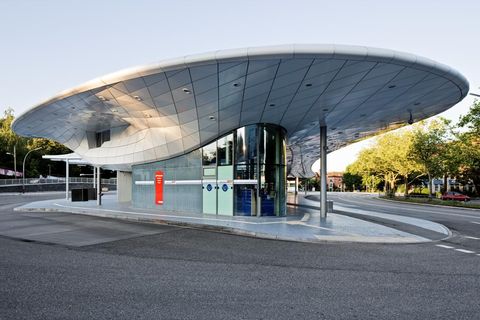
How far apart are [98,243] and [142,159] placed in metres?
12.5

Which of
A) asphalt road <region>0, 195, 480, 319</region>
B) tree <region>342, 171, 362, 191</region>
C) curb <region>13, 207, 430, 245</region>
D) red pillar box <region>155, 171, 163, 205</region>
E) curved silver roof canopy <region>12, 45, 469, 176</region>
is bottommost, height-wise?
tree <region>342, 171, 362, 191</region>

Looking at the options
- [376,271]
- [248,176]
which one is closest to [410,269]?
[376,271]

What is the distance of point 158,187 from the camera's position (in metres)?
21.7

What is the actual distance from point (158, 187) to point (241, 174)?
677cm

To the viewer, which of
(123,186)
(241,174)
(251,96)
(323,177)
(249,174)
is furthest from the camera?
(123,186)

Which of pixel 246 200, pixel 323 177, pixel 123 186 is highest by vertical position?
pixel 323 177

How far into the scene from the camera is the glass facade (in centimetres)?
1745

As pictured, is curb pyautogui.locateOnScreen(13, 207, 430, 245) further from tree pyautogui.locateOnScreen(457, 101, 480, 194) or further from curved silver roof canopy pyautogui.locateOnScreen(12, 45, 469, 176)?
tree pyautogui.locateOnScreen(457, 101, 480, 194)

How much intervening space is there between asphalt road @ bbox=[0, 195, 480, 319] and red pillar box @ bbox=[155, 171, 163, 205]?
11.5m

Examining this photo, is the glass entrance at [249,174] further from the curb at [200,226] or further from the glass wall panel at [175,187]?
the curb at [200,226]

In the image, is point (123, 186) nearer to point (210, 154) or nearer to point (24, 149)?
point (210, 154)

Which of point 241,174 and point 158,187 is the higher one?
point 241,174

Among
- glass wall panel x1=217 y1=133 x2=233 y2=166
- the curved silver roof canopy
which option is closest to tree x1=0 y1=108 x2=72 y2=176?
the curved silver roof canopy

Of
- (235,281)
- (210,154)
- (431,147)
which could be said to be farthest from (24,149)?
(235,281)
